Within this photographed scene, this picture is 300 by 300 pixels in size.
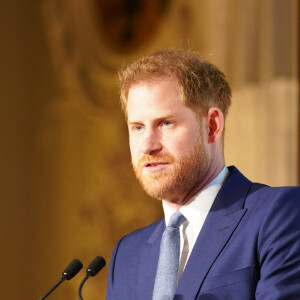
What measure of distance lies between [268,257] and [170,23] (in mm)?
3808

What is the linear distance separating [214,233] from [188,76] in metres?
0.69

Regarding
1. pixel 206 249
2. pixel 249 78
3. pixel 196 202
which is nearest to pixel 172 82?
pixel 196 202

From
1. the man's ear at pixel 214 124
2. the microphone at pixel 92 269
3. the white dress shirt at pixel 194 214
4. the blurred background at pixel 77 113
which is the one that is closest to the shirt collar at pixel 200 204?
the white dress shirt at pixel 194 214

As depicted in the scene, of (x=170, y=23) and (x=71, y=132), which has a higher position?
(x=170, y=23)

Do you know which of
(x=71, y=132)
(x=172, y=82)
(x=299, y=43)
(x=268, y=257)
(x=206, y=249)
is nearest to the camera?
(x=268, y=257)

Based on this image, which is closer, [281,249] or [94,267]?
[281,249]

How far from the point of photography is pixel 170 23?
588 centimetres

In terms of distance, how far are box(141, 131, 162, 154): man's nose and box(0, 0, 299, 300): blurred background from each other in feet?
8.43

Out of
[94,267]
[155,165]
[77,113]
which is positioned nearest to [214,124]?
[155,165]

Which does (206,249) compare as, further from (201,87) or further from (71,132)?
(71,132)

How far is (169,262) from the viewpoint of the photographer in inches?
107

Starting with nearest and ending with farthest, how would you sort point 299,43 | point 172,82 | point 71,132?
point 172,82, point 299,43, point 71,132

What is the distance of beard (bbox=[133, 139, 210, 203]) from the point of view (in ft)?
8.94

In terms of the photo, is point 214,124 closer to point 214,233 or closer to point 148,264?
point 214,233
